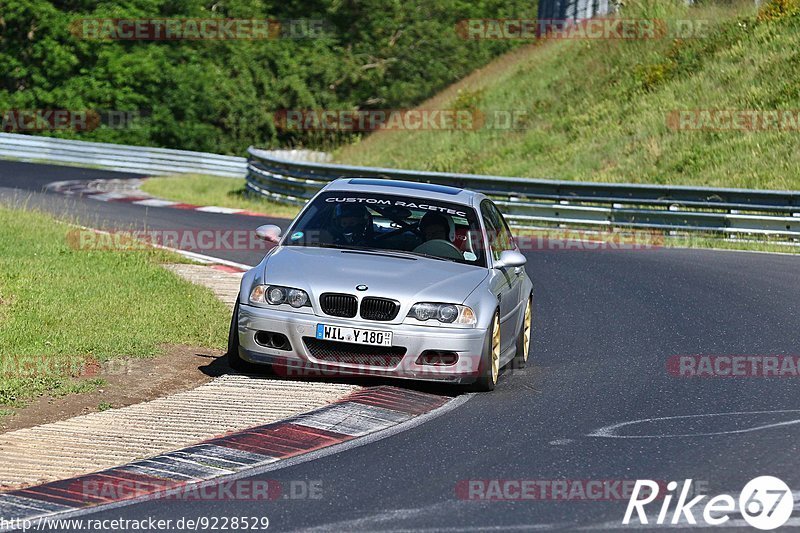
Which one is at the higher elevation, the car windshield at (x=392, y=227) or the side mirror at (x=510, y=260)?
the car windshield at (x=392, y=227)

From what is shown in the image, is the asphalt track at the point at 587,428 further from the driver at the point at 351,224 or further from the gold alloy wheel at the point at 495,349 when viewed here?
the driver at the point at 351,224

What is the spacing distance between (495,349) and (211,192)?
23.3 metres

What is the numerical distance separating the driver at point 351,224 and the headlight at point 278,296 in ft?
3.45

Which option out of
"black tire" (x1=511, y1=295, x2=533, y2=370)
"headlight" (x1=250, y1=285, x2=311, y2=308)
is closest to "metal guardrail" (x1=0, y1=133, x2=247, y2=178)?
"black tire" (x1=511, y1=295, x2=533, y2=370)

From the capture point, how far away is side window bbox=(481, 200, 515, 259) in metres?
10.6

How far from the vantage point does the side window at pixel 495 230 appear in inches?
419

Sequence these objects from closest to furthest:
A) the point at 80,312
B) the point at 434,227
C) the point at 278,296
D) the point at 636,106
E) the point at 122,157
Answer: the point at 278,296 → the point at 434,227 → the point at 80,312 → the point at 636,106 → the point at 122,157

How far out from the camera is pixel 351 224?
10.5m

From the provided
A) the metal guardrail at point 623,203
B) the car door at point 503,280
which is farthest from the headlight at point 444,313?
the metal guardrail at point 623,203

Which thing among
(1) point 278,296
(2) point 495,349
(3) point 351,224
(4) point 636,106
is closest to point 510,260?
(2) point 495,349

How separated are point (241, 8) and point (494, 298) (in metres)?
52.4

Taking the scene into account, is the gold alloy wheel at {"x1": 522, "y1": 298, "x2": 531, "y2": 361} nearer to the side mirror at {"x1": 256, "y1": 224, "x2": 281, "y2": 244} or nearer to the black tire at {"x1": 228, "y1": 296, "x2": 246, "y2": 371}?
the side mirror at {"x1": 256, "y1": 224, "x2": 281, "y2": 244}

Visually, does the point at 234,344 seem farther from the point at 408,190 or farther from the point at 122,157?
the point at 122,157

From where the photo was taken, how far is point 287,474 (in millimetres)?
6809
